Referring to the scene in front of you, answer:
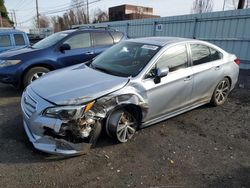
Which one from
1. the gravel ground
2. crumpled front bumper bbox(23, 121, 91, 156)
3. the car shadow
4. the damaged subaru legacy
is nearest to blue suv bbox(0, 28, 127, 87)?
the car shadow

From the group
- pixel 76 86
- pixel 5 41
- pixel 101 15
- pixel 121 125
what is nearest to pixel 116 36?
pixel 76 86

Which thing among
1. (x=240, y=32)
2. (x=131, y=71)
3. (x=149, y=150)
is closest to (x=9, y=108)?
(x=131, y=71)

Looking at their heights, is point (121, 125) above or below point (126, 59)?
below

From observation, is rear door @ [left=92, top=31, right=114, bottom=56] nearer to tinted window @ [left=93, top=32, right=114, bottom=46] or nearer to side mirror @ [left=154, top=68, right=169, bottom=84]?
tinted window @ [left=93, top=32, right=114, bottom=46]

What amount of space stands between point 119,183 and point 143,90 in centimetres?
144

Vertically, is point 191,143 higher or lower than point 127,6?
lower

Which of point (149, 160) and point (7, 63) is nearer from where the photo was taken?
point (149, 160)

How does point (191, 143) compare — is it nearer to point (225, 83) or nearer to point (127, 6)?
point (225, 83)

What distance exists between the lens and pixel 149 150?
3.40 metres

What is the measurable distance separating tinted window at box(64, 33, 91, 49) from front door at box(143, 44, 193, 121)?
3.44 metres

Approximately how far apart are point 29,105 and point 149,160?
6.18ft

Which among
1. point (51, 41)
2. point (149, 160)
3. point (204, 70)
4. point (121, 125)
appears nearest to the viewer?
point (149, 160)

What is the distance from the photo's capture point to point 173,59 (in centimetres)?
403

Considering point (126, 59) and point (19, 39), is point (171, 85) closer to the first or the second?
point (126, 59)
